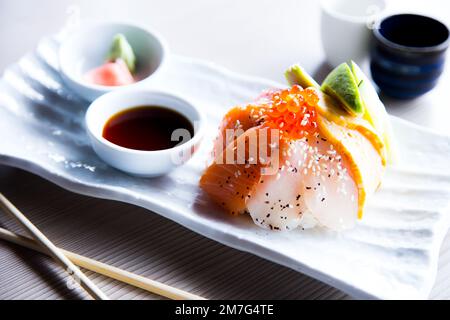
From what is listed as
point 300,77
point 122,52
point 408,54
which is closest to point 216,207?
point 300,77

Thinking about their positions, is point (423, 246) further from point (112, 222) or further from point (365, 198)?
point (112, 222)

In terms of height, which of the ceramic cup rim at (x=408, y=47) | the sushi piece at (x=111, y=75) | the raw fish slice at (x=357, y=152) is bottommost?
the raw fish slice at (x=357, y=152)

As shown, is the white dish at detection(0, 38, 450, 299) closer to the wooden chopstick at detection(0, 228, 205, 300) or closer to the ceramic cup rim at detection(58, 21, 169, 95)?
the ceramic cup rim at detection(58, 21, 169, 95)

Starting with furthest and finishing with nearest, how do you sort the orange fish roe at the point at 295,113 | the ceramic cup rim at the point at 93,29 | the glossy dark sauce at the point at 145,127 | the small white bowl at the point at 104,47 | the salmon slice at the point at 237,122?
the small white bowl at the point at 104,47 < the ceramic cup rim at the point at 93,29 < the glossy dark sauce at the point at 145,127 < the salmon slice at the point at 237,122 < the orange fish roe at the point at 295,113

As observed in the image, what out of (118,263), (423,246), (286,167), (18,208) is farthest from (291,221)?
(18,208)

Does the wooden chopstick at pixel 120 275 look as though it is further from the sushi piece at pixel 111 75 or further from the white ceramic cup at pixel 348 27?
the white ceramic cup at pixel 348 27

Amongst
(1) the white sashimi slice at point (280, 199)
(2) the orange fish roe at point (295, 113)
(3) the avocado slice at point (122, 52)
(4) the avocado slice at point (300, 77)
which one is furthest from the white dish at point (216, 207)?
(4) the avocado slice at point (300, 77)
